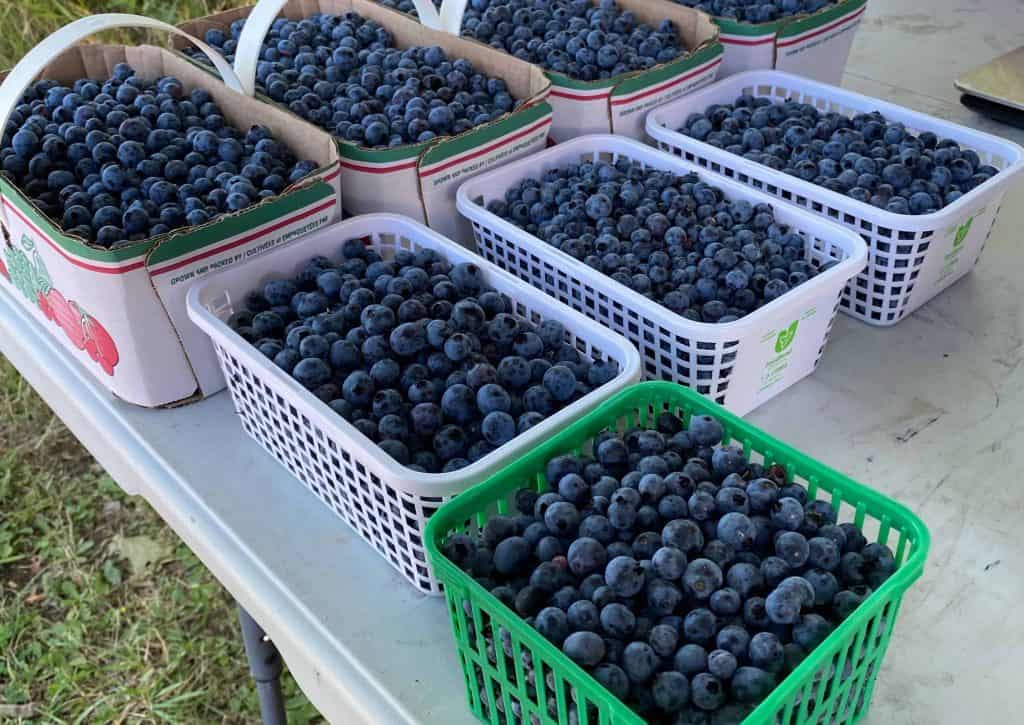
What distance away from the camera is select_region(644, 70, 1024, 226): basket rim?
48.4 inches

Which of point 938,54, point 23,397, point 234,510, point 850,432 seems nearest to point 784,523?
point 850,432

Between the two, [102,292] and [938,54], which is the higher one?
[102,292]

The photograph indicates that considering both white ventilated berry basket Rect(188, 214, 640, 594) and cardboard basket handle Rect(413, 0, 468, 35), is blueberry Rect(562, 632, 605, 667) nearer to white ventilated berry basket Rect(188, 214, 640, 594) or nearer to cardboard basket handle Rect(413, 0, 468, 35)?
white ventilated berry basket Rect(188, 214, 640, 594)

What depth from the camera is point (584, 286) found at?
1190mm

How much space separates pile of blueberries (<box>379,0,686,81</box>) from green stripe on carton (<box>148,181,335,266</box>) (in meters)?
0.54

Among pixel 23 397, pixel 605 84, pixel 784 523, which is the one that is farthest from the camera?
pixel 23 397

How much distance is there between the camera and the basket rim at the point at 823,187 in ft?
4.03

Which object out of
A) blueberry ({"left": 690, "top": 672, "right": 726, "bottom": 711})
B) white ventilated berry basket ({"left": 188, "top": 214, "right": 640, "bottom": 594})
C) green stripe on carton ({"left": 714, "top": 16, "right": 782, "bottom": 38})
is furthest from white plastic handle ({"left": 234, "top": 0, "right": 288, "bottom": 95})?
blueberry ({"left": 690, "top": 672, "right": 726, "bottom": 711})

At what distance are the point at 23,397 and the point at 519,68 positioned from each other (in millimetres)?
1978

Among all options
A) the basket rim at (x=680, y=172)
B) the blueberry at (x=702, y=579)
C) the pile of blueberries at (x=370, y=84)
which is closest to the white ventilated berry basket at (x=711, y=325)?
the basket rim at (x=680, y=172)

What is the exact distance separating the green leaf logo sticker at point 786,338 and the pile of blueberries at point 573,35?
600 millimetres

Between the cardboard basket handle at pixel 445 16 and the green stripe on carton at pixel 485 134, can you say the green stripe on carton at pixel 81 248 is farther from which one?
the cardboard basket handle at pixel 445 16

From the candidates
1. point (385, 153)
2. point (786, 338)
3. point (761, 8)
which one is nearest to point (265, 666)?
point (385, 153)

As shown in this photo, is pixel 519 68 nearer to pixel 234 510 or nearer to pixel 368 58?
pixel 368 58
